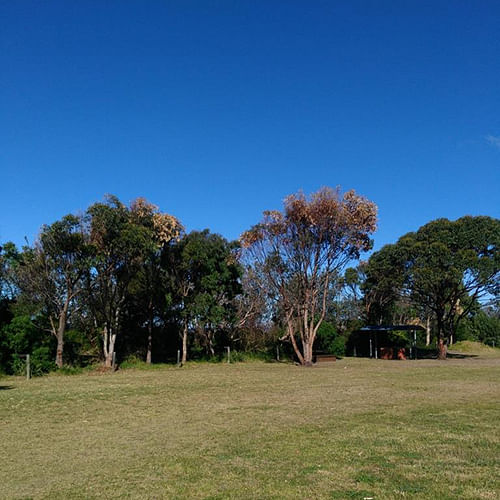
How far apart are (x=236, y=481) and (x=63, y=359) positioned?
72.7 feet

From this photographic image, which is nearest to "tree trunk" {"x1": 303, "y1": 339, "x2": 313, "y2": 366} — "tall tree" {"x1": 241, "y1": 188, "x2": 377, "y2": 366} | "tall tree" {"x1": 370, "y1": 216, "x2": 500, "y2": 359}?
"tall tree" {"x1": 241, "y1": 188, "x2": 377, "y2": 366}

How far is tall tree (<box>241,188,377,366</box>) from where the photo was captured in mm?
27328

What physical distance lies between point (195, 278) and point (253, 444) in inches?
914

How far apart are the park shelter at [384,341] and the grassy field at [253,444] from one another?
930 inches

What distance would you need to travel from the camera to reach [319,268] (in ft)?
94.2

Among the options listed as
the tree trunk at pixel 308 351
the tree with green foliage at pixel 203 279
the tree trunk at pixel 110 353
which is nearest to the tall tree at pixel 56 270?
the tree trunk at pixel 110 353

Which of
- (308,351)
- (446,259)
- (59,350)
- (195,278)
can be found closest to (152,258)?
(195,278)

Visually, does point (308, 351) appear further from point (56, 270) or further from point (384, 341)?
point (56, 270)

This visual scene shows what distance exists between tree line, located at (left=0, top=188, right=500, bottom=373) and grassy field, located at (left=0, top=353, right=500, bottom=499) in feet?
35.2

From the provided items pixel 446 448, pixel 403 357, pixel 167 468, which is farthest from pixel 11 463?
pixel 403 357

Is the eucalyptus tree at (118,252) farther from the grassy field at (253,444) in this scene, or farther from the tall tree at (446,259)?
the tall tree at (446,259)

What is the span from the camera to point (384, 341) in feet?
132

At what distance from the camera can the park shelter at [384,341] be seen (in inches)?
1478

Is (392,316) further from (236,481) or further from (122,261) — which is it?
(236,481)
